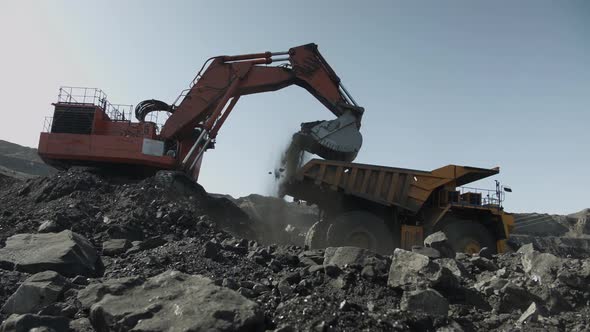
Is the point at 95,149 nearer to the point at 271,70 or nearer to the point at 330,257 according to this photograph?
the point at 271,70

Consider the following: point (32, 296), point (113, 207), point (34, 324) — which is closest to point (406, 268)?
point (34, 324)

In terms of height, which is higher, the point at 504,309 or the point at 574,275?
the point at 574,275

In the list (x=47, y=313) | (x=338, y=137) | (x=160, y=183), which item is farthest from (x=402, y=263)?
(x=160, y=183)

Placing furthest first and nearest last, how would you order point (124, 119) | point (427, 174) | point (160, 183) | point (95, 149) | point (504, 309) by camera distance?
point (124, 119) < point (95, 149) < point (160, 183) < point (427, 174) < point (504, 309)

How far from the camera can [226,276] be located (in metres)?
5.61

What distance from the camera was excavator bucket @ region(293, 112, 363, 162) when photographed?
1184 cm

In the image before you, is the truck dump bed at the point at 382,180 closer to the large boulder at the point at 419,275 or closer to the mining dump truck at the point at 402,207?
the mining dump truck at the point at 402,207

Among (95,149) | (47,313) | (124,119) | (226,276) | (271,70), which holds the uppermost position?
(271,70)

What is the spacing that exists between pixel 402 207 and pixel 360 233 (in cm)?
118

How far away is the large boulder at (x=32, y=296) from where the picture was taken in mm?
4988

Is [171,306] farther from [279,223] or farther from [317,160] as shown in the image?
[279,223]

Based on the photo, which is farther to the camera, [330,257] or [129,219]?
[129,219]

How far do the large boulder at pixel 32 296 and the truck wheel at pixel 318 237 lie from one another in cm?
572

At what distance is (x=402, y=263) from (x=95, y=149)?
10.5 m
